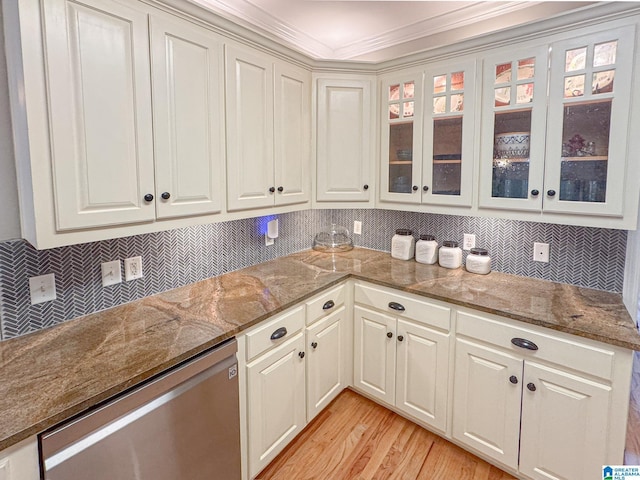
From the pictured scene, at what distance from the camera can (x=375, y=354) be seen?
2.28 metres

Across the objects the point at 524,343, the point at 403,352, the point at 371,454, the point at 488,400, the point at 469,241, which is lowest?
the point at 371,454

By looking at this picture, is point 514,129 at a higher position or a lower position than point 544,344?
higher

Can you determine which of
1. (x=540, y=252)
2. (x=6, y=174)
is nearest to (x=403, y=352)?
(x=540, y=252)

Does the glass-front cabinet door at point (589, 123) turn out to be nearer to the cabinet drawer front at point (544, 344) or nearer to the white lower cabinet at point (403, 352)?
the cabinet drawer front at point (544, 344)

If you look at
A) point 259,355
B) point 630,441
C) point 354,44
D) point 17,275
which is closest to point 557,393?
point 630,441

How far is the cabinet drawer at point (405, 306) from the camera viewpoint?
195cm

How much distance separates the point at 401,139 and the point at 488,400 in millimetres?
1590

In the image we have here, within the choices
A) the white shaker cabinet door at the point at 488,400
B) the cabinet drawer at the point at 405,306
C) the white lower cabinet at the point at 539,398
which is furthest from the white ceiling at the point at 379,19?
the white shaker cabinet door at the point at 488,400

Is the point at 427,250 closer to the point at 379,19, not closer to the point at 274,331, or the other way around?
the point at 274,331

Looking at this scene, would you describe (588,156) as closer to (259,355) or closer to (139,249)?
(259,355)

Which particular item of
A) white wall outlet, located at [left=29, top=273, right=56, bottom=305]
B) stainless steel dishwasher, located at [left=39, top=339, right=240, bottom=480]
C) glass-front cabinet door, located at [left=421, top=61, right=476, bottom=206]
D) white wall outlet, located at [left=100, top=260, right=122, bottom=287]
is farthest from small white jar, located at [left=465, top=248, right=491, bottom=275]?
white wall outlet, located at [left=29, top=273, right=56, bottom=305]

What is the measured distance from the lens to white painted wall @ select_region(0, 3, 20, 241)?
1.32 m

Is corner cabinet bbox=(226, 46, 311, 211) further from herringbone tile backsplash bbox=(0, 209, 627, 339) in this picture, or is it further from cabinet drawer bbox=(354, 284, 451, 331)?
cabinet drawer bbox=(354, 284, 451, 331)

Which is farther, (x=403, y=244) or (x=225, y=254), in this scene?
(x=403, y=244)
